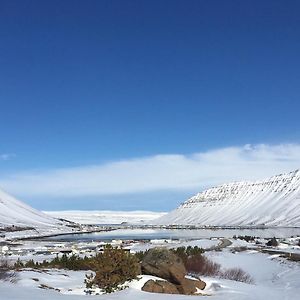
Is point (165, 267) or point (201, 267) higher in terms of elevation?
point (165, 267)

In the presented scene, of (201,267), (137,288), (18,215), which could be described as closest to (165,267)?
(137,288)

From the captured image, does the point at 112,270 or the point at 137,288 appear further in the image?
the point at 112,270

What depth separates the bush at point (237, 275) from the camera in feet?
86.7

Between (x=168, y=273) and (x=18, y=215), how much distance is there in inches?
5696

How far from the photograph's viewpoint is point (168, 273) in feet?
64.1

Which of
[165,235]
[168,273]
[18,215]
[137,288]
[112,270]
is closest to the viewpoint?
[137,288]

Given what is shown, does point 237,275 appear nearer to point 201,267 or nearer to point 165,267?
point 201,267

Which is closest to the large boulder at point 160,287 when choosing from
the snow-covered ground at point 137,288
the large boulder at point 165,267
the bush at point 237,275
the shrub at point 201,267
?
the snow-covered ground at point 137,288

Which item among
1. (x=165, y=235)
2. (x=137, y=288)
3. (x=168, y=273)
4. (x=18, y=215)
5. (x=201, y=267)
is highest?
(x=18, y=215)

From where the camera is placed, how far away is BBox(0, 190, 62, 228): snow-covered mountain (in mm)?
142500

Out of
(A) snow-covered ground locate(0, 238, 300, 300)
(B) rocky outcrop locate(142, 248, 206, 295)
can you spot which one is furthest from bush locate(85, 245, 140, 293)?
(B) rocky outcrop locate(142, 248, 206, 295)

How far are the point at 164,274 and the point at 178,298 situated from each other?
126 inches

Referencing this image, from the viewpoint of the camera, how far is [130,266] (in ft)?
60.9

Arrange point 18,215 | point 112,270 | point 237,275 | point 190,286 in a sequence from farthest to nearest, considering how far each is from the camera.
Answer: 1. point 18,215
2. point 237,275
3. point 190,286
4. point 112,270
